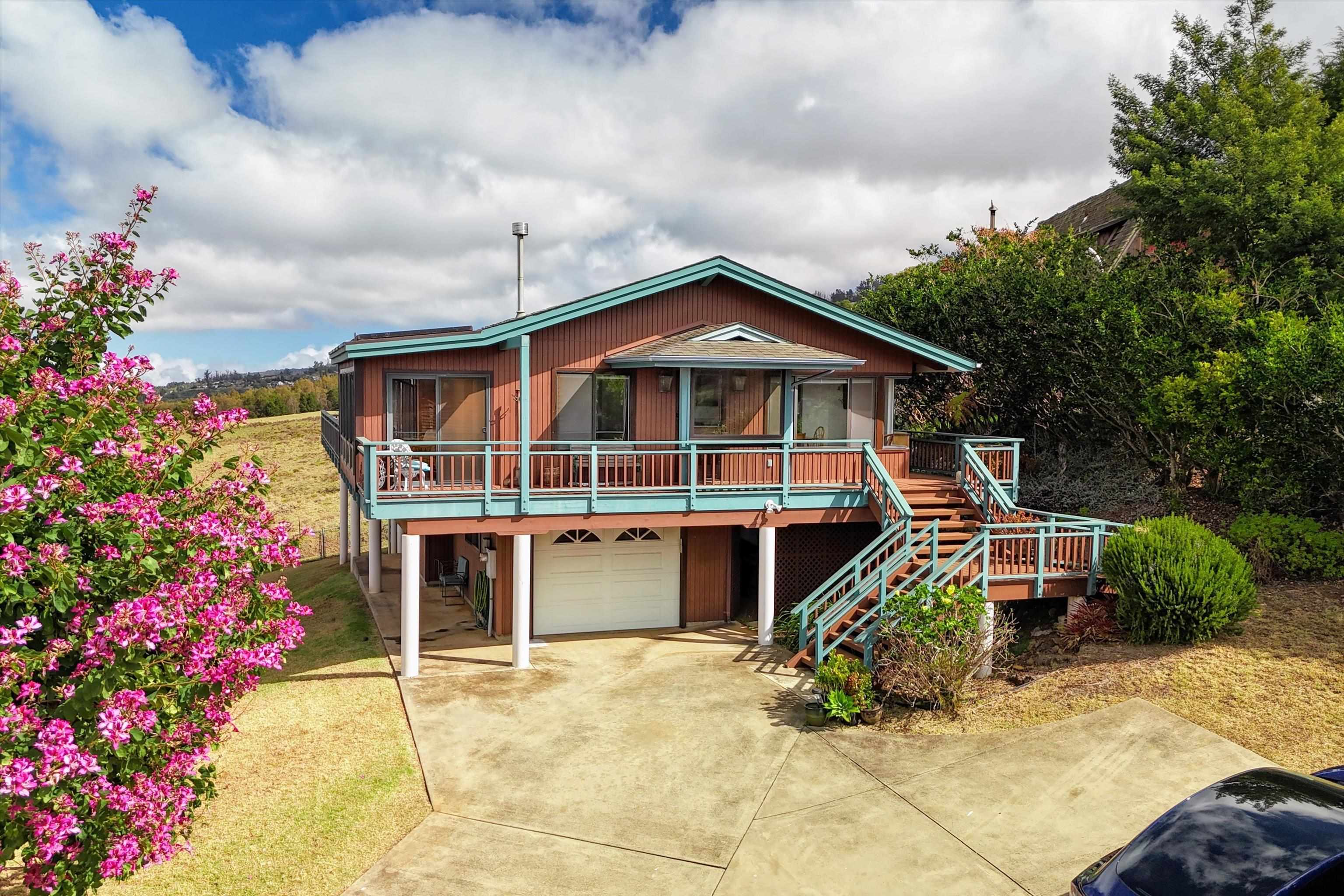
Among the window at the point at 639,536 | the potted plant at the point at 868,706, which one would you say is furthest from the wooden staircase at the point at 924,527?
Answer: the window at the point at 639,536

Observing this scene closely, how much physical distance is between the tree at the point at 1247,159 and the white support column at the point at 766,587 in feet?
39.5

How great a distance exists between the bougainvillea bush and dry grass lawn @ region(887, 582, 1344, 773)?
29.1 feet

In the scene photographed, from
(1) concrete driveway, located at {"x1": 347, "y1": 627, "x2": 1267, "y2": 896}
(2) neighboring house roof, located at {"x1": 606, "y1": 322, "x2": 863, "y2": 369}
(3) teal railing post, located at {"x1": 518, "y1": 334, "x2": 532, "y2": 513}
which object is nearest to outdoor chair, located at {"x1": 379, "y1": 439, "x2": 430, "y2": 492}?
(3) teal railing post, located at {"x1": 518, "y1": 334, "x2": 532, "y2": 513}

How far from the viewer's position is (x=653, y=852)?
335 inches

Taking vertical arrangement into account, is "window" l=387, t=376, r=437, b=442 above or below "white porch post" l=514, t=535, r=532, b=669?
above

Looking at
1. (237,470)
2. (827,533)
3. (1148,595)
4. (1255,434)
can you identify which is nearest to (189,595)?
(237,470)

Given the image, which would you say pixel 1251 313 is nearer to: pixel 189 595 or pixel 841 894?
pixel 841 894

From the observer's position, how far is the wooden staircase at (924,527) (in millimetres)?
13969

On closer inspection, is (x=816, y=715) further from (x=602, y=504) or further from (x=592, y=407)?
(x=592, y=407)

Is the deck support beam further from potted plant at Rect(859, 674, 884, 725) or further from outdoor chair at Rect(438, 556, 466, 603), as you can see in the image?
potted plant at Rect(859, 674, 884, 725)

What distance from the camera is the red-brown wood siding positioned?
58.6 feet

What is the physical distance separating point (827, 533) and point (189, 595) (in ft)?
45.8

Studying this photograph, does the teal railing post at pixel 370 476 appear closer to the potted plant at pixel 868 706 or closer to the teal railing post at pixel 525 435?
the teal railing post at pixel 525 435

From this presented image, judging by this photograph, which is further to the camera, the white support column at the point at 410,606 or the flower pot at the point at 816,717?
the white support column at the point at 410,606
